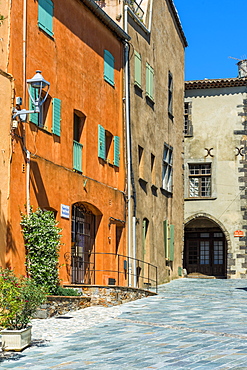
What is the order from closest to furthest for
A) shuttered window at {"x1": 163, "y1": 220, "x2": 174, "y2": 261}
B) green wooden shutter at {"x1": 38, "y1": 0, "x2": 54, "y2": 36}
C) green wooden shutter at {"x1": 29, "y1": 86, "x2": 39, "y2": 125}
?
green wooden shutter at {"x1": 29, "y1": 86, "x2": 39, "y2": 125}, green wooden shutter at {"x1": 38, "y1": 0, "x2": 54, "y2": 36}, shuttered window at {"x1": 163, "y1": 220, "x2": 174, "y2": 261}

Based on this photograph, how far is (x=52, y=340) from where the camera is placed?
41.4 ft

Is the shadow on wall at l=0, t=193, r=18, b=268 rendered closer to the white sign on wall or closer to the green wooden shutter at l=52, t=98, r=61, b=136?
the white sign on wall

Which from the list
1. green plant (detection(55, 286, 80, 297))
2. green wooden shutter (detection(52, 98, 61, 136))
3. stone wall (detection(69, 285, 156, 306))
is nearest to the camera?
green plant (detection(55, 286, 80, 297))

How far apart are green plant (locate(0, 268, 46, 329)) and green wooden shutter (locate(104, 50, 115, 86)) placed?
34.8 ft

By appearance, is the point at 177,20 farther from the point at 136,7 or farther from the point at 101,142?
the point at 101,142

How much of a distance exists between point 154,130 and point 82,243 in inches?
296

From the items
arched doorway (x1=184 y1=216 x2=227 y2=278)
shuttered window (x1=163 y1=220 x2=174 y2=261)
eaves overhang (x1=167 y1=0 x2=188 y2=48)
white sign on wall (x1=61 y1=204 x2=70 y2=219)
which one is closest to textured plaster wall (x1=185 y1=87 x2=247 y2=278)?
arched doorway (x1=184 y1=216 x2=227 y2=278)

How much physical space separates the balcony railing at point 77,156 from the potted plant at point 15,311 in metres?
7.27

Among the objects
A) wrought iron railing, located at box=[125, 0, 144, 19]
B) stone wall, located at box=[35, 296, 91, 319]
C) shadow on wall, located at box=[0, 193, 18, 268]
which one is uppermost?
wrought iron railing, located at box=[125, 0, 144, 19]

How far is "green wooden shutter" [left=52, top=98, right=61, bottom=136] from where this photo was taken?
17.5 metres

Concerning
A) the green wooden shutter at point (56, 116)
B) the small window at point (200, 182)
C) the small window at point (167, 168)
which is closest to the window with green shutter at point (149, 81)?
the small window at point (167, 168)

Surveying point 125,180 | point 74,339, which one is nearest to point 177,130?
point 125,180

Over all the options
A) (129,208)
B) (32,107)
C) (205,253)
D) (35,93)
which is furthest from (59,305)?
(205,253)

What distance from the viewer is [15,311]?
1126 cm
